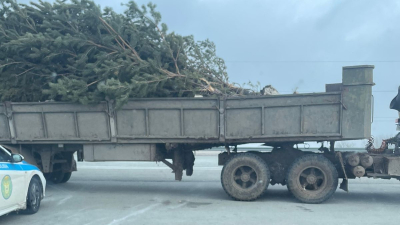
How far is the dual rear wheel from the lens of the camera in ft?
29.4

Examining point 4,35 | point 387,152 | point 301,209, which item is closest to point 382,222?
point 301,209

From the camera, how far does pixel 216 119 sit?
939 cm

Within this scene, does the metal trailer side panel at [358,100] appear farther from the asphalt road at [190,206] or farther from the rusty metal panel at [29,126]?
the rusty metal panel at [29,126]

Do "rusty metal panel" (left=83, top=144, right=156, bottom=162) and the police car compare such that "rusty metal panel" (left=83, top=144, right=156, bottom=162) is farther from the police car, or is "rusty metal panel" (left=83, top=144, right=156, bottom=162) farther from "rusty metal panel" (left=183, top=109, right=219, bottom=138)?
the police car

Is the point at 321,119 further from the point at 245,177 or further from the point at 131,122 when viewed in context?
the point at 131,122

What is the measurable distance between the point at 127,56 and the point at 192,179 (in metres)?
5.01

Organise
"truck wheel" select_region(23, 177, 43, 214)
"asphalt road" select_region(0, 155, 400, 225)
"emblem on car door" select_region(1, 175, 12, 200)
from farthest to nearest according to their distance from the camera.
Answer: "truck wheel" select_region(23, 177, 43, 214), "asphalt road" select_region(0, 155, 400, 225), "emblem on car door" select_region(1, 175, 12, 200)

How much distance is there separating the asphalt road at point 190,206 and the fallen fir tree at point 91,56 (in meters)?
2.39

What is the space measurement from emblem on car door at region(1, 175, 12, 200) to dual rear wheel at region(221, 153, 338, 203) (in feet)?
14.8

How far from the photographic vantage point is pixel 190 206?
869 cm

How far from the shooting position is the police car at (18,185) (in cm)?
687

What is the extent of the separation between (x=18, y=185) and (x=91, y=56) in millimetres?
3943

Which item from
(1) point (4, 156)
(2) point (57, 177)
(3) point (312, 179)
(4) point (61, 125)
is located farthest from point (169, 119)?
(2) point (57, 177)

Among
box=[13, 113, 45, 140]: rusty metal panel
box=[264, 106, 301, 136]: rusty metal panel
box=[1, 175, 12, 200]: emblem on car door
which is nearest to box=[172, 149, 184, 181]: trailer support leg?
box=[264, 106, 301, 136]: rusty metal panel
